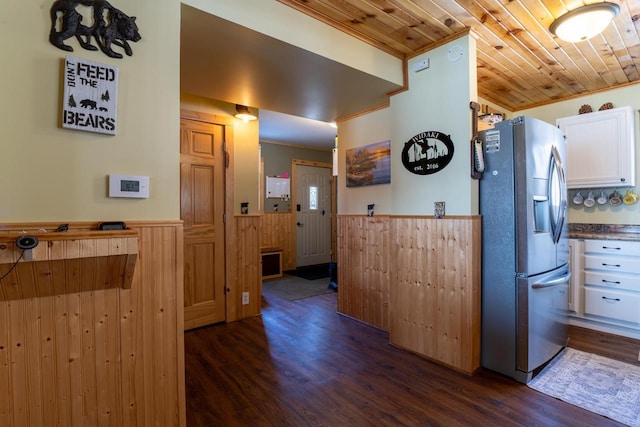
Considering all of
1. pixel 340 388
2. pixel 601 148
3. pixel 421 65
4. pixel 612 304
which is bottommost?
pixel 340 388

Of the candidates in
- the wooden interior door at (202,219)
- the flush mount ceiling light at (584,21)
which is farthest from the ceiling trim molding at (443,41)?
the wooden interior door at (202,219)

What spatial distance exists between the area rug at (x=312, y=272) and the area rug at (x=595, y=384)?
3.50m

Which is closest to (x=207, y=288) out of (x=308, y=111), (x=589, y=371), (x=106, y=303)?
(x=106, y=303)

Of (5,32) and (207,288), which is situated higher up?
(5,32)

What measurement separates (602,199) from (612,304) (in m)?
1.09

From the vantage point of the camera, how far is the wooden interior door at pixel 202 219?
3.08 m

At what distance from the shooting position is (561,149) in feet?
8.39

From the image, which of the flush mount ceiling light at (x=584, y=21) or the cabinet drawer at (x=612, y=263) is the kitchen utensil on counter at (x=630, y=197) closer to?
the cabinet drawer at (x=612, y=263)

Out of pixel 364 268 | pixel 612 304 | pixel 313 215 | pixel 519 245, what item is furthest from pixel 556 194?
pixel 313 215

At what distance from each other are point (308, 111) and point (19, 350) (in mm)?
2776

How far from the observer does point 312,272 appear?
5.77 m

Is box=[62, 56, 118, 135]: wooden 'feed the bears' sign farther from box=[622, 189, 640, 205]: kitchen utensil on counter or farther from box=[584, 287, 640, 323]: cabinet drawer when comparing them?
box=[622, 189, 640, 205]: kitchen utensil on counter

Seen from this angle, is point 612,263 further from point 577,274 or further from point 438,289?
point 438,289

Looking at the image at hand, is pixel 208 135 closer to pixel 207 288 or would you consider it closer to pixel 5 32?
pixel 207 288
